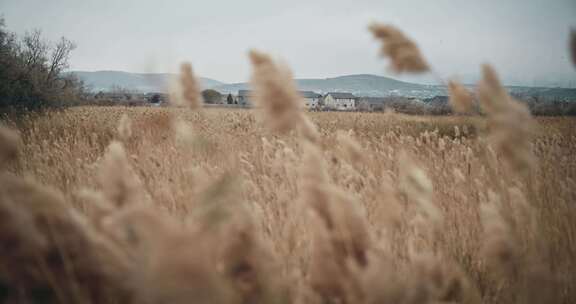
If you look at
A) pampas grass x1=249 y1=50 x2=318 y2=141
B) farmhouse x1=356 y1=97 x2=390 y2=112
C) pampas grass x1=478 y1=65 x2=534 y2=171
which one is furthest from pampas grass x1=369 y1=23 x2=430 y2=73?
farmhouse x1=356 y1=97 x2=390 y2=112

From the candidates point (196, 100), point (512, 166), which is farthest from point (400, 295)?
point (196, 100)

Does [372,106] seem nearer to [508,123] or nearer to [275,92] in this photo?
[508,123]

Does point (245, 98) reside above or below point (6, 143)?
above

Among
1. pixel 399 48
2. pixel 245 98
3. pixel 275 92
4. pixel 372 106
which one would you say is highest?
pixel 372 106

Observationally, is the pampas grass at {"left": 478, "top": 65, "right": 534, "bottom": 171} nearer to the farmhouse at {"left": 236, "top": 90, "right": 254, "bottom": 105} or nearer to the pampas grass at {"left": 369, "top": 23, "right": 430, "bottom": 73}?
the pampas grass at {"left": 369, "top": 23, "right": 430, "bottom": 73}

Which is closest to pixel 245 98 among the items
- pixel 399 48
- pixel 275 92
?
pixel 399 48

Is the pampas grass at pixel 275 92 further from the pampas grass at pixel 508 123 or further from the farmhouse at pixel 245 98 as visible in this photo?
the pampas grass at pixel 508 123

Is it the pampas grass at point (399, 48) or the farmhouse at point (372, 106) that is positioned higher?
the farmhouse at point (372, 106)

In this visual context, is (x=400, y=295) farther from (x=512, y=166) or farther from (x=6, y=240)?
(x=6, y=240)

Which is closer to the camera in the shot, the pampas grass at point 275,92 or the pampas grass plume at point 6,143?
the pampas grass plume at point 6,143

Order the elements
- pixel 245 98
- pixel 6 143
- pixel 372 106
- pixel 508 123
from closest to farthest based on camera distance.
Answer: pixel 6 143 → pixel 508 123 → pixel 245 98 → pixel 372 106

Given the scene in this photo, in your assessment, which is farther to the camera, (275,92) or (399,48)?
(399,48)

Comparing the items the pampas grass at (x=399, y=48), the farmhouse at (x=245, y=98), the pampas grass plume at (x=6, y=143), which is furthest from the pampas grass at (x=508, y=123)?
the pampas grass plume at (x=6, y=143)

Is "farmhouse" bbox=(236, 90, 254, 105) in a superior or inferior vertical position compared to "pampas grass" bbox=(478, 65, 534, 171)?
superior
